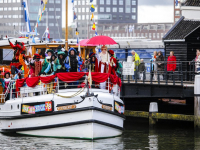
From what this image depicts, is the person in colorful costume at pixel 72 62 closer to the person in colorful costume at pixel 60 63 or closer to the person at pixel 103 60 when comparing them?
the person in colorful costume at pixel 60 63

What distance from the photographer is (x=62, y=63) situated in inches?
774

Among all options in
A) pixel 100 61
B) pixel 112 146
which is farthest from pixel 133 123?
pixel 112 146

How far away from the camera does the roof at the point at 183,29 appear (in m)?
30.4

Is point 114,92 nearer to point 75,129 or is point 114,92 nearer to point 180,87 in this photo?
point 75,129

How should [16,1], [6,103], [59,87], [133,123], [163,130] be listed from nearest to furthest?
[59,87] → [6,103] → [163,130] → [133,123] → [16,1]

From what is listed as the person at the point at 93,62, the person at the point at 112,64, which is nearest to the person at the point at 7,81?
the person at the point at 93,62

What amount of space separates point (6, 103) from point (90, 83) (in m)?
4.08

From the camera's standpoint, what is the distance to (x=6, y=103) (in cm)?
2088

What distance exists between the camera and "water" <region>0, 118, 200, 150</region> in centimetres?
1752

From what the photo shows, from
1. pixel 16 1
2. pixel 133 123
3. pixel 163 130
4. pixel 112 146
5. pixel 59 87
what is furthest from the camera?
pixel 16 1

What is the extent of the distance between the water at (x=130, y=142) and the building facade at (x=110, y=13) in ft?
497

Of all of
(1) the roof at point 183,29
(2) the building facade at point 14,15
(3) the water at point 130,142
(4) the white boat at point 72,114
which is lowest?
(3) the water at point 130,142

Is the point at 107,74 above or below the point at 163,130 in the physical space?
above

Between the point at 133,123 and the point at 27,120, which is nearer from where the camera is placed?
the point at 27,120
